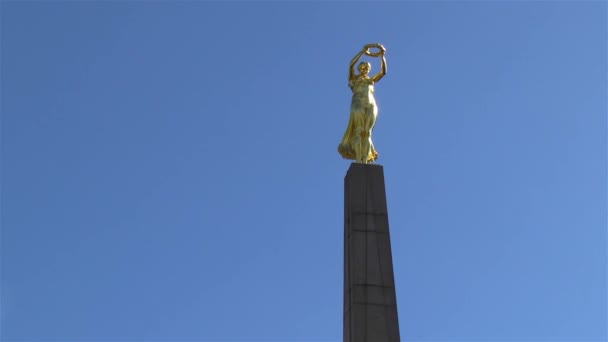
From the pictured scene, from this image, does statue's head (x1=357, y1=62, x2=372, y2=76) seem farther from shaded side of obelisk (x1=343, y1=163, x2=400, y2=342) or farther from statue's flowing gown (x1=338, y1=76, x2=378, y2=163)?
shaded side of obelisk (x1=343, y1=163, x2=400, y2=342)

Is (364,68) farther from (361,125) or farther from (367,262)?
(367,262)

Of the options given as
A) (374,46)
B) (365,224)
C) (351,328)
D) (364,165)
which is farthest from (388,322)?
(374,46)

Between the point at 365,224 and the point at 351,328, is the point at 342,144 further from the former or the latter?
the point at 351,328

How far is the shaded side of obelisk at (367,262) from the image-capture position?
1812 centimetres

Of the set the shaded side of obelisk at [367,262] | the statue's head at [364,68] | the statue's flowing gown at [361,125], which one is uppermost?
the statue's head at [364,68]

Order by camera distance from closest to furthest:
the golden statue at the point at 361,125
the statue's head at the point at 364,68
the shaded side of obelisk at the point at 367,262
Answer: the shaded side of obelisk at the point at 367,262 < the golden statue at the point at 361,125 < the statue's head at the point at 364,68

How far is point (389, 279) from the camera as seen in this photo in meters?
18.7

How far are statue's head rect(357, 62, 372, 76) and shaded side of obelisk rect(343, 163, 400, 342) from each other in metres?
2.55

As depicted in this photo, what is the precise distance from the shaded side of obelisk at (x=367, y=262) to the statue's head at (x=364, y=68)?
8.38ft

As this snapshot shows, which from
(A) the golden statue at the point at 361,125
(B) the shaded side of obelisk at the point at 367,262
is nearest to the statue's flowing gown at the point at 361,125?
(A) the golden statue at the point at 361,125

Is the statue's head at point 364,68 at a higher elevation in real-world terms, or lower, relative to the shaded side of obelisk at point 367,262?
higher

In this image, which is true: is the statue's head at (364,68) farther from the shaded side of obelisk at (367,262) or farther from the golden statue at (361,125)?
the shaded side of obelisk at (367,262)

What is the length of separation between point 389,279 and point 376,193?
6.94 ft

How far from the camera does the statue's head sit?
70.7 ft
